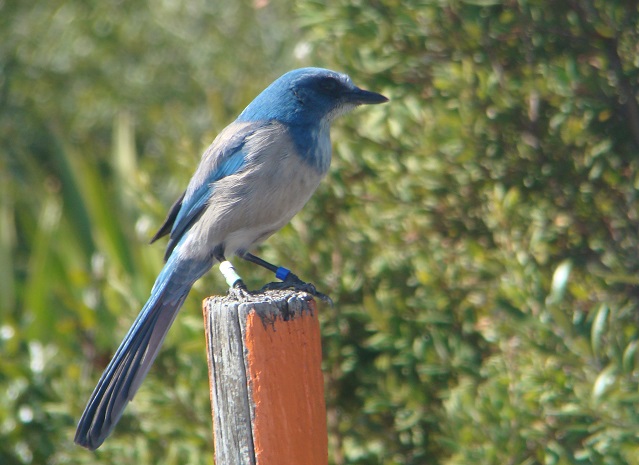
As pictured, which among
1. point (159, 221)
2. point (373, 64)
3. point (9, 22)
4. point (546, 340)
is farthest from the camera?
point (9, 22)

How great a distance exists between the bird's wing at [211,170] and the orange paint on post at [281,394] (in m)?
1.03

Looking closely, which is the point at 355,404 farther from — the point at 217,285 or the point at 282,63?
the point at 282,63

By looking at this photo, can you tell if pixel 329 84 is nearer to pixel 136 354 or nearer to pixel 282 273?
pixel 282 273

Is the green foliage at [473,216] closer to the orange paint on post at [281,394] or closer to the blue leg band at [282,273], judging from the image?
the blue leg band at [282,273]

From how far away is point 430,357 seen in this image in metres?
3.68

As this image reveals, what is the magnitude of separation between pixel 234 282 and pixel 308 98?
2.77 feet

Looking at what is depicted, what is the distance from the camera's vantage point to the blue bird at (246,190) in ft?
10.4

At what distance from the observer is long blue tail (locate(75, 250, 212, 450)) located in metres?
2.81

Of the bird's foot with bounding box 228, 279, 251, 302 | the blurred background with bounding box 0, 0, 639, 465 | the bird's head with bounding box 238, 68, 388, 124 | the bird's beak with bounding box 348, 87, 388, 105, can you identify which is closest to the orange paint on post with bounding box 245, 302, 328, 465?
the bird's foot with bounding box 228, 279, 251, 302

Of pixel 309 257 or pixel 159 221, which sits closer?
pixel 309 257


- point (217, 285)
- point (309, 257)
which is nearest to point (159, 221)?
point (217, 285)

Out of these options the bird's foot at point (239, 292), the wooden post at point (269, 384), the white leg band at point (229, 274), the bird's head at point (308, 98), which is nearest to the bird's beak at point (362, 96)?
the bird's head at point (308, 98)

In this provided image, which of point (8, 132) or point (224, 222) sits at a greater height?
point (224, 222)

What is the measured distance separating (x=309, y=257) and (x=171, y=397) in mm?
830
